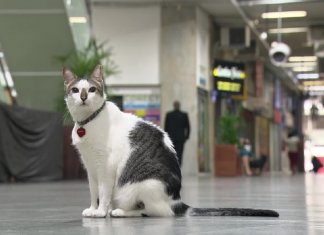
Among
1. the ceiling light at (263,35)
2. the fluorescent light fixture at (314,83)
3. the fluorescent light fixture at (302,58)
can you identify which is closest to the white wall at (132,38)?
the ceiling light at (263,35)

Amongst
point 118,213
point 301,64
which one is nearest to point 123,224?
point 118,213

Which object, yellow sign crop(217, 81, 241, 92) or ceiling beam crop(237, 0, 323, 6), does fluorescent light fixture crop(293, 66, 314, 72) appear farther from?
ceiling beam crop(237, 0, 323, 6)

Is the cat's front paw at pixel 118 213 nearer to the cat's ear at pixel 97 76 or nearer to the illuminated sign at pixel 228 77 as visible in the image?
the cat's ear at pixel 97 76

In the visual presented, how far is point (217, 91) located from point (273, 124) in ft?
63.6

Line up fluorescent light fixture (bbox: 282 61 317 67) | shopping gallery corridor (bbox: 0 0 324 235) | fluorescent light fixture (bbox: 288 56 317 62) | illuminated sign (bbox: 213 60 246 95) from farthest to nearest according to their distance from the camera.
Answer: fluorescent light fixture (bbox: 282 61 317 67), fluorescent light fixture (bbox: 288 56 317 62), illuminated sign (bbox: 213 60 246 95), shopping gallery corridor (bbox: 0 0 324 235)

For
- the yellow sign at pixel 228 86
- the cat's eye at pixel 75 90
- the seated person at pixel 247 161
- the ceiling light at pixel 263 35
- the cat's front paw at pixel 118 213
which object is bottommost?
the seated person at pixel 247 161

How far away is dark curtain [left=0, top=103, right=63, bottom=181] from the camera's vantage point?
15.3 metres

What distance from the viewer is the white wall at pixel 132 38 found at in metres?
22.3

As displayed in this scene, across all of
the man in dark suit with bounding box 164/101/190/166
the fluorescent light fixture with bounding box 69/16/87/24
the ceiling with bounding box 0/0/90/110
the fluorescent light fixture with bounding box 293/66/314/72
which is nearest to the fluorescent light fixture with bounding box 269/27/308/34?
the fluorescent light fixture with bounding box 69/16/87/24

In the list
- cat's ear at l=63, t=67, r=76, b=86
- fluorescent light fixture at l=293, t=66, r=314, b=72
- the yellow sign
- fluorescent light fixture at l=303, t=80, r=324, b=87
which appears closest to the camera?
cat's ear at l=63, t=67, r=76, b=86

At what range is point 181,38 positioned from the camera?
22.7 m

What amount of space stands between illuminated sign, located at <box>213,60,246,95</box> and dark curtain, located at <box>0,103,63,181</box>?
30.0ft

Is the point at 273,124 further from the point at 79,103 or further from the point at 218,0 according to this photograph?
the point at 79,103

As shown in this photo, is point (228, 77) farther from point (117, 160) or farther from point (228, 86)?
point (117, 160)
